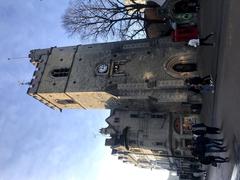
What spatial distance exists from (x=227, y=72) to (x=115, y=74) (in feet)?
55.9

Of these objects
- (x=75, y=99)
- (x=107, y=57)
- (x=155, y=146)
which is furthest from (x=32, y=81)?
(x=155, y=146)

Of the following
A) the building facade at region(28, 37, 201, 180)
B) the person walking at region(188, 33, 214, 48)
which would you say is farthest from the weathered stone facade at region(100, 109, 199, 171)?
the person walking at region(188, 33, 214, 48)

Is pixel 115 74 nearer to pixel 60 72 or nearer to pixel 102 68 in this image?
pixel 102 68

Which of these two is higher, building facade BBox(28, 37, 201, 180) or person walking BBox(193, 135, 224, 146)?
building facade BBox(28, 37, 201, 180)

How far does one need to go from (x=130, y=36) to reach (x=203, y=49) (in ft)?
30.5

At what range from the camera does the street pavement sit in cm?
1512

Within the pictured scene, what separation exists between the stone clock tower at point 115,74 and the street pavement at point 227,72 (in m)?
8.05

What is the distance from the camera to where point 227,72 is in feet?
55.1

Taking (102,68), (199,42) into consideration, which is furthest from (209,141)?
(102,68)

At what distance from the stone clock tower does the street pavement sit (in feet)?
26.4

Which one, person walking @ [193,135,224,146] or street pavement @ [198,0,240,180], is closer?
street pavement @ [198,0,240,180]

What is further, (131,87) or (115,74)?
(115,74)

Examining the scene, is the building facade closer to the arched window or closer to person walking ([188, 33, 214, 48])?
the arched window

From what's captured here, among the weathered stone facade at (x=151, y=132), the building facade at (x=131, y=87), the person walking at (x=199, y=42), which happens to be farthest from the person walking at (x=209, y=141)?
the weathered stone facade at (x=151, y=132)
